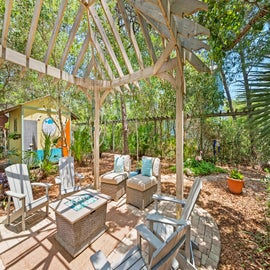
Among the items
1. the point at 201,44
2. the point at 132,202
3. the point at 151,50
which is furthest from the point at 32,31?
the point at 132,202

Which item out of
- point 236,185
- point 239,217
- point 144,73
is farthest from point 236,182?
point 144,73

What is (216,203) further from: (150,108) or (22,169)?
(150,108)

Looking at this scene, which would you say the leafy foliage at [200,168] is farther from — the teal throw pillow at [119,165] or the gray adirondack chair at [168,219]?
the gray adirondack chair at [168,219]

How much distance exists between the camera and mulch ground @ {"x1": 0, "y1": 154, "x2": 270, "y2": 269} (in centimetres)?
206

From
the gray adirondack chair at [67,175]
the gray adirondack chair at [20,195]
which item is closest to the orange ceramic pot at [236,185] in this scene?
the gray adirondack chair at [67,175]

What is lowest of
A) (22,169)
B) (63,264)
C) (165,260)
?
(63,264)

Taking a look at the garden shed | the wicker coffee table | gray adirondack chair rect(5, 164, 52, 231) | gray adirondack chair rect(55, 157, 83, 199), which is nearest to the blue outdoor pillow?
the wicker coffee table

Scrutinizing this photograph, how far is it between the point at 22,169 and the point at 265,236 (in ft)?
14.8

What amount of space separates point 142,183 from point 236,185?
8.75 feet

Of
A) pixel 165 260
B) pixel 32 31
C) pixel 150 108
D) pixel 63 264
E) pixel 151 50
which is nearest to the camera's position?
pixel 165 260

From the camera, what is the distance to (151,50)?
9.52 ft

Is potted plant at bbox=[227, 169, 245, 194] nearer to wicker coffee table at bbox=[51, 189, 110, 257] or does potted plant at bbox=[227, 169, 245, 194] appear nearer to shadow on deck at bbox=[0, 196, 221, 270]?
shadow on deck at bbox=[0, 196, 221, 270]

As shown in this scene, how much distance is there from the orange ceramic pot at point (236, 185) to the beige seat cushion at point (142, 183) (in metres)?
2.19

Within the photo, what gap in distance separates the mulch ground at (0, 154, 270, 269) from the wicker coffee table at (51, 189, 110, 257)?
5.83ft
